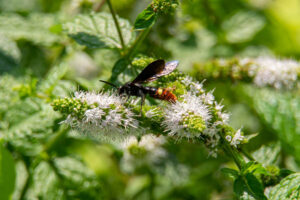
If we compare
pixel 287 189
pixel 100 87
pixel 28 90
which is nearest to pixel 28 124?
pixel 28 90

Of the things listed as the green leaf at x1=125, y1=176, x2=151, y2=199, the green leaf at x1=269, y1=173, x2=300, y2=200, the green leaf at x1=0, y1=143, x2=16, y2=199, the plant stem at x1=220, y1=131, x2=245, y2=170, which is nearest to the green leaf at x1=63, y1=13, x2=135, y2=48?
the green leaf at x1=0, y1=143, x2=16, y2=199

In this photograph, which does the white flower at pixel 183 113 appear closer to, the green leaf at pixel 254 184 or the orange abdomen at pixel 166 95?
the orange abdomen at pixel 166 95

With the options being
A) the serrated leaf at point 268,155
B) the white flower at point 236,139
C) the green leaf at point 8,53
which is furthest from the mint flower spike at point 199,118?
the green leaf at point 8,53

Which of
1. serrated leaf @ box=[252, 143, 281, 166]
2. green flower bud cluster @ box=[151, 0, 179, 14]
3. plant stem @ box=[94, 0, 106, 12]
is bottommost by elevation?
serrated leaf @ box=[252, 143, 281, 166]

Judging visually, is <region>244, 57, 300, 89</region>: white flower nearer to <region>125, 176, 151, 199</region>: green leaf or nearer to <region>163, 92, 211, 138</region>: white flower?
<region>163, 92, 211, 138</region>: white flower

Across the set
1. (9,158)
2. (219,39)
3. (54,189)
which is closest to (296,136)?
(219,39)

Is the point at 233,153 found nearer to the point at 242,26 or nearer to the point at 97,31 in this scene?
the point at 97,31
